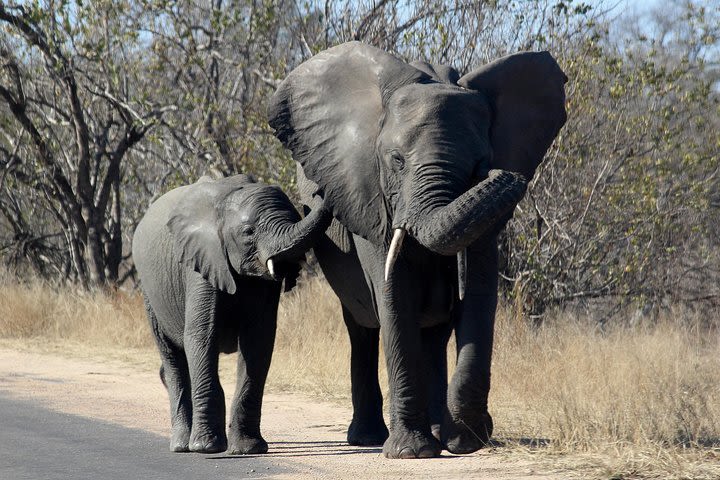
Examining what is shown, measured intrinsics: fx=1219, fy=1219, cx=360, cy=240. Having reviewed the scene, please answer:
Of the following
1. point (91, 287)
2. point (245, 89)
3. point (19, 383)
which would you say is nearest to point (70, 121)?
point (91, 287)

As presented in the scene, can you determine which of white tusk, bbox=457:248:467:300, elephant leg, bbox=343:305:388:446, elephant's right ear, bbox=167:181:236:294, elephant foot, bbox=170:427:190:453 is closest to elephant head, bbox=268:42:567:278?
white tusk, bbox=457:248:467:300

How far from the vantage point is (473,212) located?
584cm

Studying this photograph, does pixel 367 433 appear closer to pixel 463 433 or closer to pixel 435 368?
pixel 435 368

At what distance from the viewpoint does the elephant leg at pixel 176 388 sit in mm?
7582

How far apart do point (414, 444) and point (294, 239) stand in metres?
1.32

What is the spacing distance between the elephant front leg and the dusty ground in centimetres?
10

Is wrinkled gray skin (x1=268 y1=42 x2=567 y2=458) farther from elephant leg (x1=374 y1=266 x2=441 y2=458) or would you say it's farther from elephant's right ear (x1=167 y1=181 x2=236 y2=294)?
elephant's right ear (x1=167 y1=181 x2=236 y2=294)

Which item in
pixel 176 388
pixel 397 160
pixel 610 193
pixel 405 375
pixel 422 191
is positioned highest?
pixel 610 193

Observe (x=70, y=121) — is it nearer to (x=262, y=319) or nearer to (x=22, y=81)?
(x=22, y=81)

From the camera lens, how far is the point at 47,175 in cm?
1797

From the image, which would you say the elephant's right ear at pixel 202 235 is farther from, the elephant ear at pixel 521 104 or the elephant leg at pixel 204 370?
the elephant ear at pixel 521 104

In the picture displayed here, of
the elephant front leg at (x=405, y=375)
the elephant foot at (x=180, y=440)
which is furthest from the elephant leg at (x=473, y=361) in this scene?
the elephant foot at (x=180, y=440)

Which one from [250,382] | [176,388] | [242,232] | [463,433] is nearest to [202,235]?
[242,232]

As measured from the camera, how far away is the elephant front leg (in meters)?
6.74
